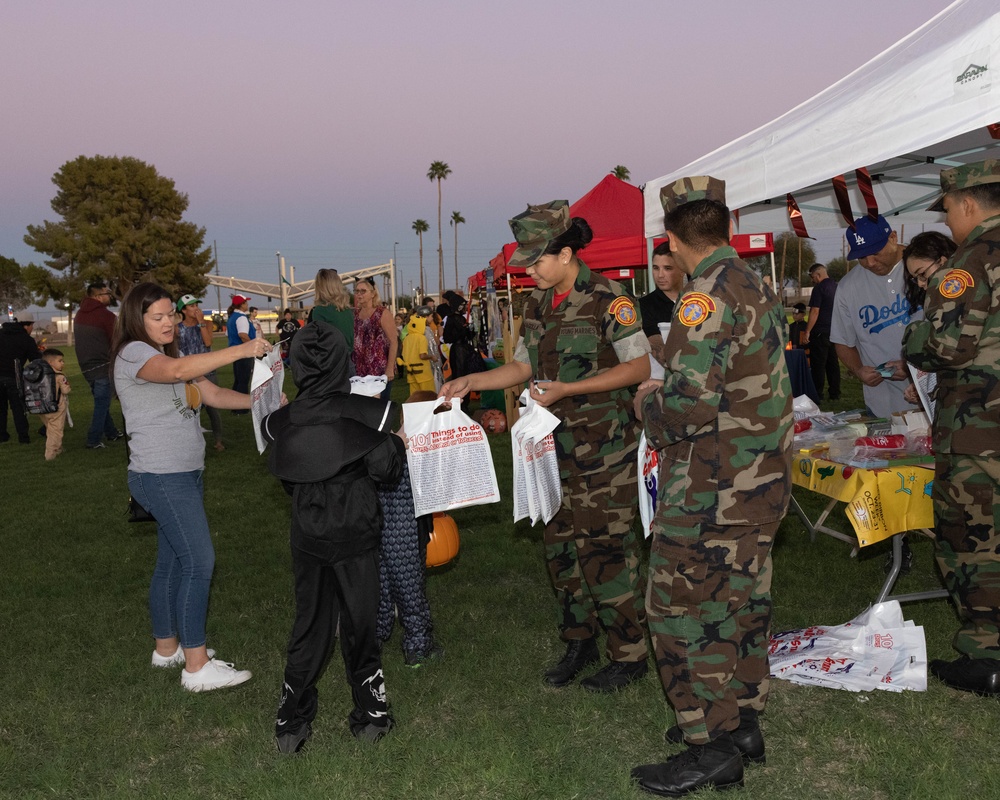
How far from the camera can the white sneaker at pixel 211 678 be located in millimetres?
3930

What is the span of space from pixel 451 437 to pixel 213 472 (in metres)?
6.62

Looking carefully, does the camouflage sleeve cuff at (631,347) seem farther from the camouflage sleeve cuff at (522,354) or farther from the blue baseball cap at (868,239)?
the blue baseball cap at (868,239)

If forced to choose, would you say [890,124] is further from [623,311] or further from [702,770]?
[702,770]

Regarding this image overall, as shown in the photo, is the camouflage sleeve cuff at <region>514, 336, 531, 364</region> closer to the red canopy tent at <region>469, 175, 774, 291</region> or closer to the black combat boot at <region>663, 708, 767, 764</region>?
the black combat boot at <region>663, 708, 767, 764</region>

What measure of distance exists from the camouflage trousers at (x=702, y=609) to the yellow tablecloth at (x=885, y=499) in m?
1.03

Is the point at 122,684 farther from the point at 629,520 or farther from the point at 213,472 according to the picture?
the point at 213,472

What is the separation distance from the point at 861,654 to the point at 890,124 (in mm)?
2334

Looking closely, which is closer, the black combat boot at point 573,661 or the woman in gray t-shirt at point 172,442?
the woman in gray t-shirt at point 172,442

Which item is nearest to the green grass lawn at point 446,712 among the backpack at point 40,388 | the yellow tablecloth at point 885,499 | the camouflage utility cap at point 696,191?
the yellow tablecloth at point 885,499

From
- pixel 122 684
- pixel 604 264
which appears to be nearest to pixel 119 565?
pixel 122 684

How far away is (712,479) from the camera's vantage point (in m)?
2.69

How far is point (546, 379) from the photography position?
12.1 ft

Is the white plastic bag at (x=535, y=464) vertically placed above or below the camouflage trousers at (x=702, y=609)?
above

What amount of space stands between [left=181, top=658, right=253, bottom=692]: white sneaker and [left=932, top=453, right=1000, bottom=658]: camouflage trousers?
128 inches
